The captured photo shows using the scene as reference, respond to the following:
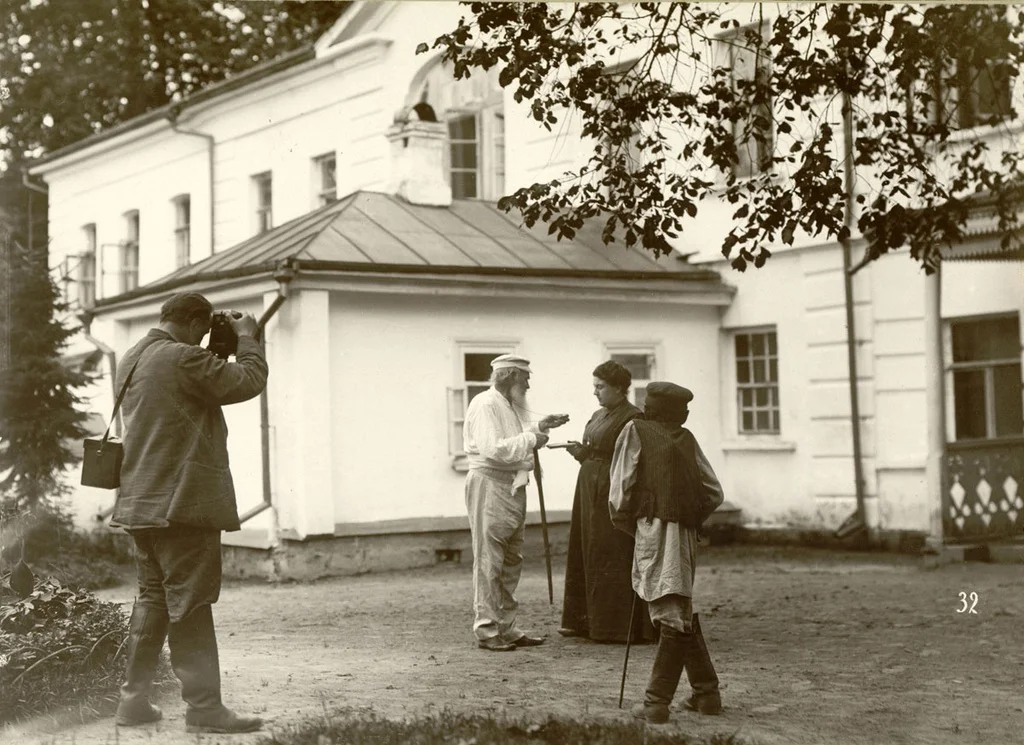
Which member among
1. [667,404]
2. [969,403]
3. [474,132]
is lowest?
[667,404]

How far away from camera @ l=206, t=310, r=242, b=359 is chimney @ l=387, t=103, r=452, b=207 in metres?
8.54

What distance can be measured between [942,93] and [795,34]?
1410 mm

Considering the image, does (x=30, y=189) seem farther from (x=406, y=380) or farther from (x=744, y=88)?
(x=744, y=88)

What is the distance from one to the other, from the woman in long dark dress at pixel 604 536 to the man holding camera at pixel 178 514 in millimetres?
2861

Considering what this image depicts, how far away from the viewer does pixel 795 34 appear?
28.7 ft

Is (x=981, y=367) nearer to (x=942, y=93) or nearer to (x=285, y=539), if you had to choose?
(x=942, y=93)

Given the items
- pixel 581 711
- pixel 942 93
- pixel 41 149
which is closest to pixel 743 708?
pixel 581 711

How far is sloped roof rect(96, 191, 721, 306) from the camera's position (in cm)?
1247

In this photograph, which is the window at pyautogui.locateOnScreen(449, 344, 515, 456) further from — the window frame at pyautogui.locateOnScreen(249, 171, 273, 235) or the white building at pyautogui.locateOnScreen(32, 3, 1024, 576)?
the window frame at pyautogui.locateOnScreen(249, 171, 273, 235)

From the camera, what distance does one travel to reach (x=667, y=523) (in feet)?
21.6

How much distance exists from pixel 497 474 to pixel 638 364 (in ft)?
10.2

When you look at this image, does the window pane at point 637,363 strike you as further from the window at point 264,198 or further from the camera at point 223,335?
the window at point 264,198

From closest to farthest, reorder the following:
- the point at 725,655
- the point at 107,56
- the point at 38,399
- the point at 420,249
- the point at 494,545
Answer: the point at 725,655 → the point at 494,545 → the point at 107,56 → the point at 38,399 → the point at 420,249

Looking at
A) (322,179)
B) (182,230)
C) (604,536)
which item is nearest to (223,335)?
(604,536)
